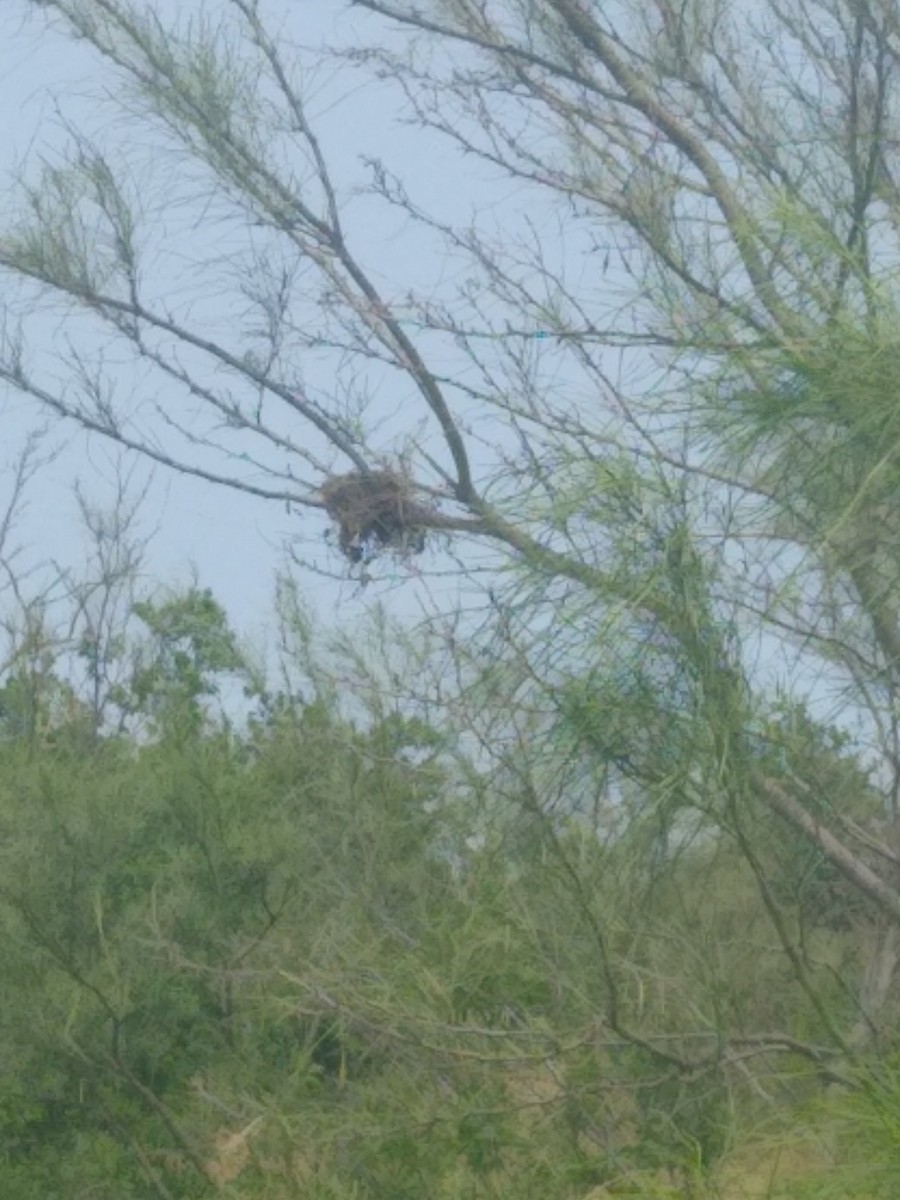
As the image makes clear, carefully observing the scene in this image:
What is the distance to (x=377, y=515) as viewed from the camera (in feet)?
24.7

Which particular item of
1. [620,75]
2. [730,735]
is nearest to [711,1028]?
[730,735]

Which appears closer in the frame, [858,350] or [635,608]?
[858,350]

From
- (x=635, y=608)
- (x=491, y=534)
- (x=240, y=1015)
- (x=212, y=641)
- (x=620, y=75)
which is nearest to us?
(x=635, y=608)

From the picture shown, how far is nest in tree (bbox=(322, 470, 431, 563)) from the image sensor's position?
7.42 meters

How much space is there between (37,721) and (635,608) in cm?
859

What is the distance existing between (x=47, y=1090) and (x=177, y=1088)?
495 millimetres

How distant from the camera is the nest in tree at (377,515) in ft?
24.3

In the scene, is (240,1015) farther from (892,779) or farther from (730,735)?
(730,735)

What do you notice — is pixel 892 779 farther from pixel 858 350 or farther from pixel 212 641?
pixel 212 641

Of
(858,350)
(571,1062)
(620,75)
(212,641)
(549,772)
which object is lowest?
(571,1062)

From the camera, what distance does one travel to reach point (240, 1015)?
9.50 metres

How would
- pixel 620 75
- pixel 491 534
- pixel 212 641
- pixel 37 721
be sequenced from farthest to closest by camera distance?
pixel 212 641 → pixel 37 721 → pixel 620 75 → pixel 491 534

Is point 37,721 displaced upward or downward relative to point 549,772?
upward

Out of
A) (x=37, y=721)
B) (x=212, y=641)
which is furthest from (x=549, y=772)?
(x=212, y=641)
